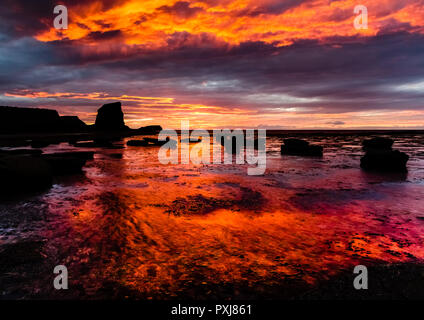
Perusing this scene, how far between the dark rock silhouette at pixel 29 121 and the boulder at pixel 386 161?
7837cm

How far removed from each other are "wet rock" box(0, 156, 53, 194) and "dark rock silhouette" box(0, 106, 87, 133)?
229 feet

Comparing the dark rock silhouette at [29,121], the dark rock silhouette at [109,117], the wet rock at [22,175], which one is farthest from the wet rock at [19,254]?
the dark rock silhouette at [109,117]

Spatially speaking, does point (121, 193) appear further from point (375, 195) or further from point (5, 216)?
point (375, 195)

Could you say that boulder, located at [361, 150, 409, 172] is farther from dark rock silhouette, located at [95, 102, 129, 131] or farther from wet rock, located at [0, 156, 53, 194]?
dark rock silhouette, located at [95, 102, 129, 131]

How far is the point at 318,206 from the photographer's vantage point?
22.0ft

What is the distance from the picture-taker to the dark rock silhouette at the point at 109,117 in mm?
109406

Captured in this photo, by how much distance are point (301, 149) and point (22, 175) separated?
21.3m

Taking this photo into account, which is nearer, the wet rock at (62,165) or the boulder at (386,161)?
the wet rock at (62,165)

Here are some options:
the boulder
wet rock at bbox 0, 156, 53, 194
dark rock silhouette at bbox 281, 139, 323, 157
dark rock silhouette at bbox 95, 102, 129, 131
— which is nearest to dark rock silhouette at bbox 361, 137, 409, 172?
the boulder

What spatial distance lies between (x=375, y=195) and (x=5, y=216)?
10.7m

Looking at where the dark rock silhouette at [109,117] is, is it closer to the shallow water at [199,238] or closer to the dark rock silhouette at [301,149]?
the dark rock silhouette at [301,149]

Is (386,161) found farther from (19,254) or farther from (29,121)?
(29,121)

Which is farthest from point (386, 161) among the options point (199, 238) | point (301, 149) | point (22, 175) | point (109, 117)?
point (109, 117)

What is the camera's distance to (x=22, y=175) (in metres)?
8.35
